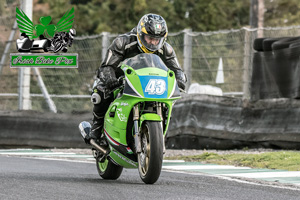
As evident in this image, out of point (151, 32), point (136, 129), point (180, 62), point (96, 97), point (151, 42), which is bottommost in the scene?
point (136, 129)

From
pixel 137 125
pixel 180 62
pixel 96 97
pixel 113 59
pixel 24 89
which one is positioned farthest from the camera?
pixel 24 89

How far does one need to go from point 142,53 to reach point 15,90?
980 centimetres

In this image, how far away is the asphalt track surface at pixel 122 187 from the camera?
7.51 meters

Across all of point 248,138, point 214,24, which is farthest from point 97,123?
point 214,24

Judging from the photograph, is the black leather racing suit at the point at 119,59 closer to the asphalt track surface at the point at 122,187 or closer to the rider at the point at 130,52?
the rider at the point at 130,52

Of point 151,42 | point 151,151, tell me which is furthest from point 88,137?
point 151,151

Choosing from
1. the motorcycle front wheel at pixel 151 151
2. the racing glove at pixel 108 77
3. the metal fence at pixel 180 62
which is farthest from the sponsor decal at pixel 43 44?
the motorcycle front wheel at pixel 151 151

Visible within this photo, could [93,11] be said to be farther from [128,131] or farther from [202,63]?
[128,131]

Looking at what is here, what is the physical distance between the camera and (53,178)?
924cm

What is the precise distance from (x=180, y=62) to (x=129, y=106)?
8831mm

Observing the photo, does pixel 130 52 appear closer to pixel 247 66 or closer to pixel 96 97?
pixel 96 97

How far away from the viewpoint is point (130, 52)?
30.3 feet

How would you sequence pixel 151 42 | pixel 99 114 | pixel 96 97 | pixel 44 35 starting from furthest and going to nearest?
1. pixel 44 35
2. pixel 99 114
3. pixel 96 97
4. pixel 151 42

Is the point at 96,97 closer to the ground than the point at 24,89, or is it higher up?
higher up
